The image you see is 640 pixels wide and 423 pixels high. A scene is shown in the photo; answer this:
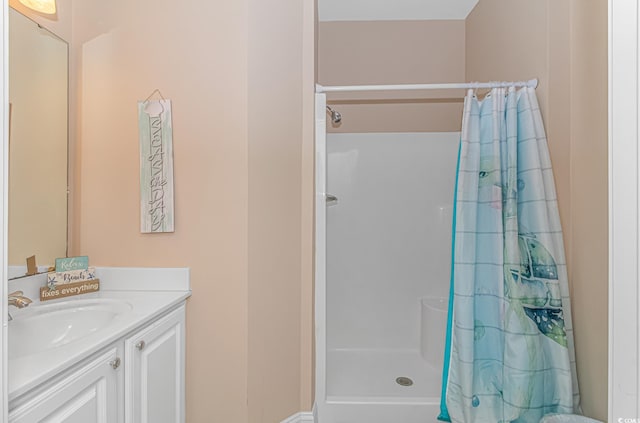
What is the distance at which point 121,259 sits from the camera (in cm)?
151

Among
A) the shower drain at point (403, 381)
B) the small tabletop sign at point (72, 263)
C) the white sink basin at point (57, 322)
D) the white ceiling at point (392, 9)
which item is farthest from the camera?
the white ceiling at point (392, 9)

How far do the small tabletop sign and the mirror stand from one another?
0.07 metres

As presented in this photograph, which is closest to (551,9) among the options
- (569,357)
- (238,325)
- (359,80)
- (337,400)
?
(359,80)

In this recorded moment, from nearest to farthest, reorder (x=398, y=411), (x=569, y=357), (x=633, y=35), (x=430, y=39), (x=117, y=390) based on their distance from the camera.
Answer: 1. (x=633, y=35)
2. (x=117, y=390)
3. (x=569, y=357)
4. (x=398, y=411)
5. (x=430, y=39)

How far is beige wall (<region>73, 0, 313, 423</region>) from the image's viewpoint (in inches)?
57.7

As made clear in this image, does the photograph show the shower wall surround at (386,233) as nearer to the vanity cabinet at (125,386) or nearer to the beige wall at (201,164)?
the beige wall at (201,164)

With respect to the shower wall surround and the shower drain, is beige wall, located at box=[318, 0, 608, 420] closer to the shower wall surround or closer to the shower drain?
the shower wall surround

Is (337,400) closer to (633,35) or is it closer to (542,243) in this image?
(542,243)

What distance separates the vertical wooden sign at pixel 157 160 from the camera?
1.47 m

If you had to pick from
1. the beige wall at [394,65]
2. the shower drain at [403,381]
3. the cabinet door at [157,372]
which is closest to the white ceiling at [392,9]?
the beige wall at [394,65]

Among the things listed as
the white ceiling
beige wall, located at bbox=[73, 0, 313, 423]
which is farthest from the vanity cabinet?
the white ceiling

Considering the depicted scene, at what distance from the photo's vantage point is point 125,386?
3.49 ft

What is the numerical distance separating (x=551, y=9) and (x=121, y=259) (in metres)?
2.28

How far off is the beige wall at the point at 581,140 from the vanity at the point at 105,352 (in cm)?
171
